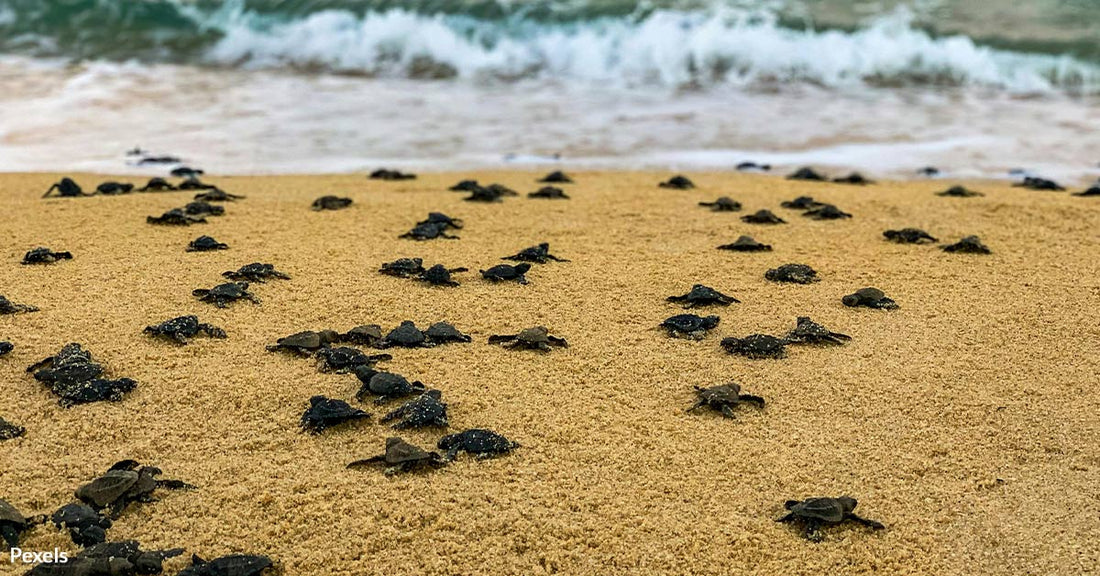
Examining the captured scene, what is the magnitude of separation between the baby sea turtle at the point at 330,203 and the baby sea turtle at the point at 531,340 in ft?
8.05

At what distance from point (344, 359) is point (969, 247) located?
322 cm

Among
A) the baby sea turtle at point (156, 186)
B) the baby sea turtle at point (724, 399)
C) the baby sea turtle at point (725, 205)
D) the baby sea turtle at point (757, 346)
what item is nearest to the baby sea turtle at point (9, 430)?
the baby sea turtle at point (724, 399)

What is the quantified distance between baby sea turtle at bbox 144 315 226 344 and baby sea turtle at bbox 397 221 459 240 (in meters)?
1.67

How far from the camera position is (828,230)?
590 centimetres

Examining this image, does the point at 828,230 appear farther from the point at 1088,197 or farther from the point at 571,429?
the point at 571,429

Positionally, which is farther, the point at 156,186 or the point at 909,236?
the point at 156,186

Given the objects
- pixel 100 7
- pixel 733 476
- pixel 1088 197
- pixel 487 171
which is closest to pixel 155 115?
pixel 487 171

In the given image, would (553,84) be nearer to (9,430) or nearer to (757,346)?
(757,346)

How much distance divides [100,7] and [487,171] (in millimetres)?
9877

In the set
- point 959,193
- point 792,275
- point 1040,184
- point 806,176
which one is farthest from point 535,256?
point 1040,184

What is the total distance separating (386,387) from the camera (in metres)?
3.48

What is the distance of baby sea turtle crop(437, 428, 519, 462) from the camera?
3180mm

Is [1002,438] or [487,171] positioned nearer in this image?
[1002,438]

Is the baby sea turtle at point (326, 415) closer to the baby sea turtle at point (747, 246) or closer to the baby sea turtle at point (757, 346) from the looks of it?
the baby sea turtle at point (757, 346)
